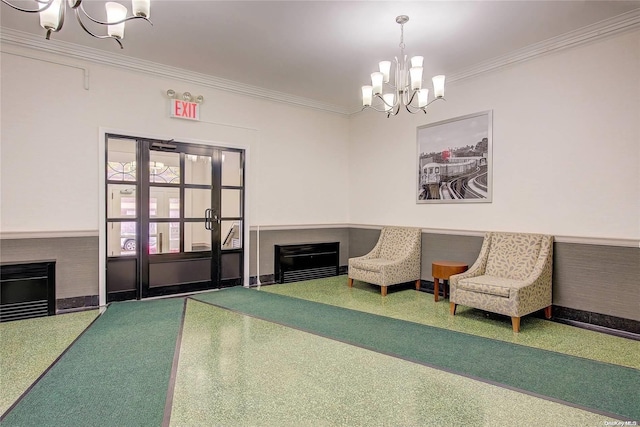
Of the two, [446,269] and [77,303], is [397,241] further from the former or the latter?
[77,303]

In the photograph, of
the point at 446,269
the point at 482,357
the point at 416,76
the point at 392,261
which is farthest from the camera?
the point at 392,261

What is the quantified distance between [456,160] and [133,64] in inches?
177

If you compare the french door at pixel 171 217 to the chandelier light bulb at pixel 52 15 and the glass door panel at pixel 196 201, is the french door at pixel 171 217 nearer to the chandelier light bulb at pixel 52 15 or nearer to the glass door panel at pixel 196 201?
the glass door panel at pixel 196 201

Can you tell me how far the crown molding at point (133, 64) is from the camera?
13.1 ft

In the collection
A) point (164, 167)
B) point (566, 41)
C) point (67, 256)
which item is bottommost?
point (67, 256)

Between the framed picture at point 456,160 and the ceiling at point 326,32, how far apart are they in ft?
2.54

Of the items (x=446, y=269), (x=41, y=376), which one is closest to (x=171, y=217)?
(x=41, y=376)

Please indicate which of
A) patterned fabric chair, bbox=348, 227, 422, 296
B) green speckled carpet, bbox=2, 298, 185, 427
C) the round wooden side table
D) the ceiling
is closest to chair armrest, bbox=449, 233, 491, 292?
the round wooden side table

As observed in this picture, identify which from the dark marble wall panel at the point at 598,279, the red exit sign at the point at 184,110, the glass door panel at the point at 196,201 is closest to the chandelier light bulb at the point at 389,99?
the dark marble wall panel at the point at 598,279

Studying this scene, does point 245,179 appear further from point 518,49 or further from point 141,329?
point 518,49

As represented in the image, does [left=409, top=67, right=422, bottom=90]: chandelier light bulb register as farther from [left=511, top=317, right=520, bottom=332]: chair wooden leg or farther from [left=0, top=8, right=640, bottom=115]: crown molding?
[left=511, top=317, right=520, bottom=332]: chair wooden leg

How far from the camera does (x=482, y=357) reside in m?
2.94

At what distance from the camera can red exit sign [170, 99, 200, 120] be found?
4980mm

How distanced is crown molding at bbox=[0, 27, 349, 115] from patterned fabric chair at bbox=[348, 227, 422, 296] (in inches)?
107
